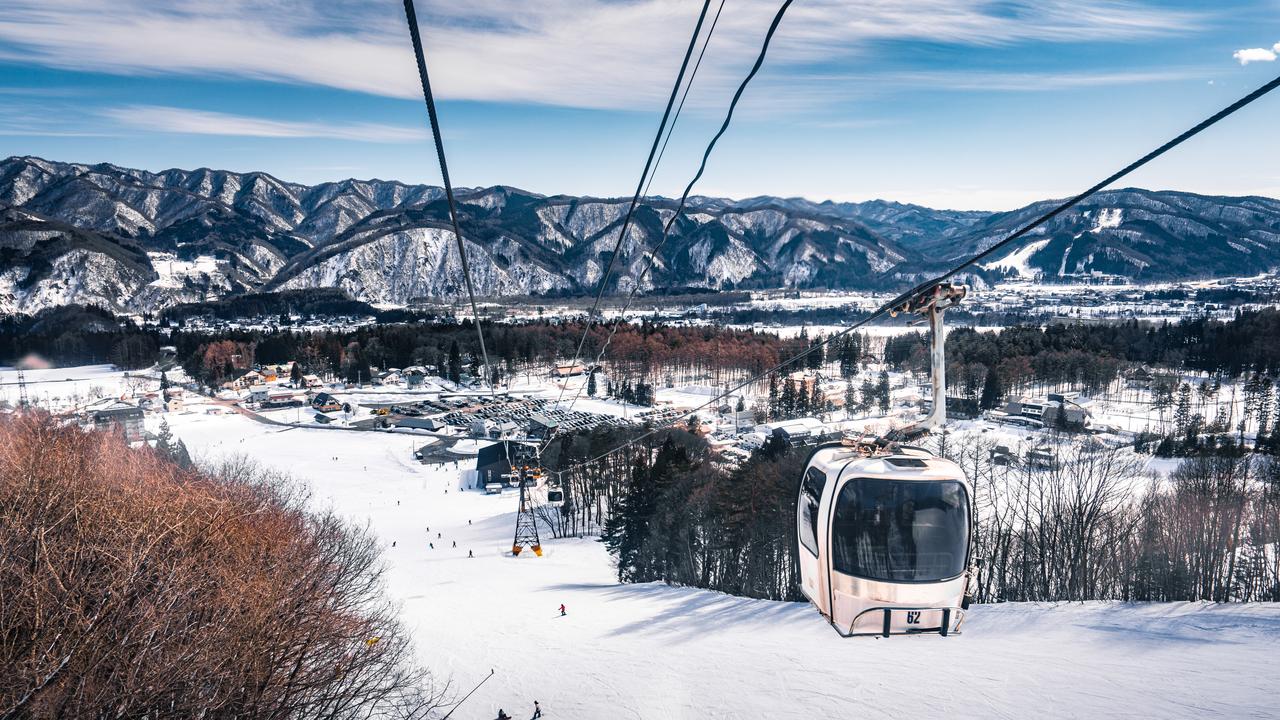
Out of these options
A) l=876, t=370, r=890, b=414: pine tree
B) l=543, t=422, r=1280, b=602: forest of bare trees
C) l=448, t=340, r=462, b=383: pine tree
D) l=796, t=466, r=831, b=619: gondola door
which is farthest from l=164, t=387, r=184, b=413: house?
l=796, t=466, r=831, b=619: gondola door

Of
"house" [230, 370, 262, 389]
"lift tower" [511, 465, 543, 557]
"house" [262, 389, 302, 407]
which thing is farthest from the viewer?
"house" [230, 370, 262, 389]

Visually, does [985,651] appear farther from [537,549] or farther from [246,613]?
[246,613]

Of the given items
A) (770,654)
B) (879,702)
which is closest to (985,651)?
(879,702)

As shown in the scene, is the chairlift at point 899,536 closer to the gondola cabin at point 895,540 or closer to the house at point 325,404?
the gondola cabin at point 895,540

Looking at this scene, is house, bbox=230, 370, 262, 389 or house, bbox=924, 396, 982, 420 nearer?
house, bbox=924, 396, 982, 420

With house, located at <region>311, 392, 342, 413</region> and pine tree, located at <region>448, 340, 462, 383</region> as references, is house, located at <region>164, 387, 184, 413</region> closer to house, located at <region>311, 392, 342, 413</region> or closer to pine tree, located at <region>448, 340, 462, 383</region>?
house, located at <region>311, 392, 342, 413</region>
